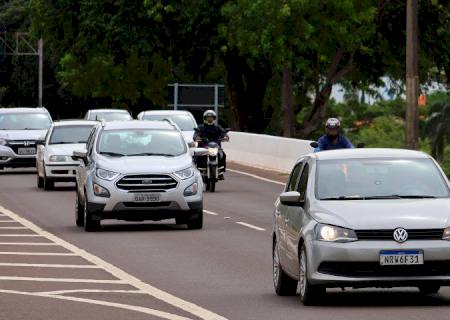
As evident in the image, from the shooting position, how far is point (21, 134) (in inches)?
1882

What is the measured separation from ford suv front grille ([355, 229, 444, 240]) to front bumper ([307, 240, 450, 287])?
1.9 inches

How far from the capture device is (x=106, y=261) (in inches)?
816

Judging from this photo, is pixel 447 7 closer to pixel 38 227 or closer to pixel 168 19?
pixel 168 19

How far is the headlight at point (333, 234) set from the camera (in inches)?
573

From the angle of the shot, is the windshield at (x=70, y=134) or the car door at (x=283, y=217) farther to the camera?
the windshield at (x=70, y=134)

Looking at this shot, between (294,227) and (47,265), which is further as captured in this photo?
(47,265)

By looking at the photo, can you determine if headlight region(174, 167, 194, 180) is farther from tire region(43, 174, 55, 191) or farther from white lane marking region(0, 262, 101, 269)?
tire region(43, 174, 55, 191)

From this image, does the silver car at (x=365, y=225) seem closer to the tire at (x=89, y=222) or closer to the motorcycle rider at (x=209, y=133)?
the tire at (x=89, y=222)

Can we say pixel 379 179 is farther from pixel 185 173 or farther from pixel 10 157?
pixel 10 157

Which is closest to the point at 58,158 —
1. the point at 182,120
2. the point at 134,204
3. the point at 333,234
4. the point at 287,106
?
the point at 182,120

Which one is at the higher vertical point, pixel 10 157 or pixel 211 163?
pixel 211 163

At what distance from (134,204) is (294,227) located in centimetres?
1082

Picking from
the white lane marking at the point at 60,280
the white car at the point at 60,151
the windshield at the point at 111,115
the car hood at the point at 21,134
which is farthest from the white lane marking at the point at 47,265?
the windshield at the point at 111,115

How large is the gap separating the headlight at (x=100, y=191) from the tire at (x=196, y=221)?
4.40 ft
